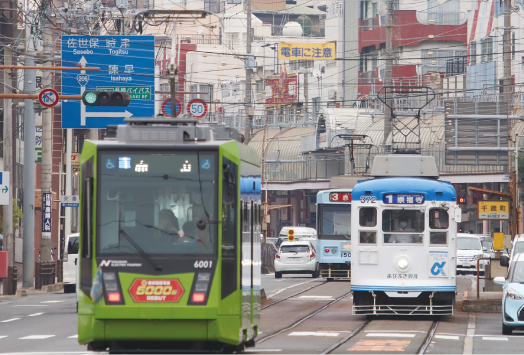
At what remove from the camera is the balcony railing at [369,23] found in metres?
79.7

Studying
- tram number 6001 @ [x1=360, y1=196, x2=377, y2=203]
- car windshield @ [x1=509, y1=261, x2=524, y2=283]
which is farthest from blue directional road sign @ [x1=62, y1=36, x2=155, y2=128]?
car windshield @ [x1=509, y1=261, x2=524, y2=283]

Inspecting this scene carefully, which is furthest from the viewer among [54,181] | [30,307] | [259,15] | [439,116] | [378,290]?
[259,15]

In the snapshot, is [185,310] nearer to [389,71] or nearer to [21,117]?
[389,71]

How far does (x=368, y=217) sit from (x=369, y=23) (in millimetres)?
63368

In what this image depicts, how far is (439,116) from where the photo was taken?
69.0 meters

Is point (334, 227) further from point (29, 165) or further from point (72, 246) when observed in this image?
point (29, 165)

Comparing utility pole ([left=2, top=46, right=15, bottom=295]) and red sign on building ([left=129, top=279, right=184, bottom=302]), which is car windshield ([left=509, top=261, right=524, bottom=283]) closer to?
red sign on building ([left=129, top=279, right=184, bottom=302])

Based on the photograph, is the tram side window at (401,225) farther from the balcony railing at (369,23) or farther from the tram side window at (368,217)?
the balcony railing at (369,23)

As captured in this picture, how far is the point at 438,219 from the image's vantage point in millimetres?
19109

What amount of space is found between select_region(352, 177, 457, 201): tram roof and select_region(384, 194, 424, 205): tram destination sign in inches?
2.3

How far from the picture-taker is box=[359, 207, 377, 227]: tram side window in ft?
63.1

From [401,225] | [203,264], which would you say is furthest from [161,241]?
[401,225]

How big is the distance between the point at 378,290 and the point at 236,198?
27.5ft

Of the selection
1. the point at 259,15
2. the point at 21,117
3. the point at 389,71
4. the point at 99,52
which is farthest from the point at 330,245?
the point at 259,15
